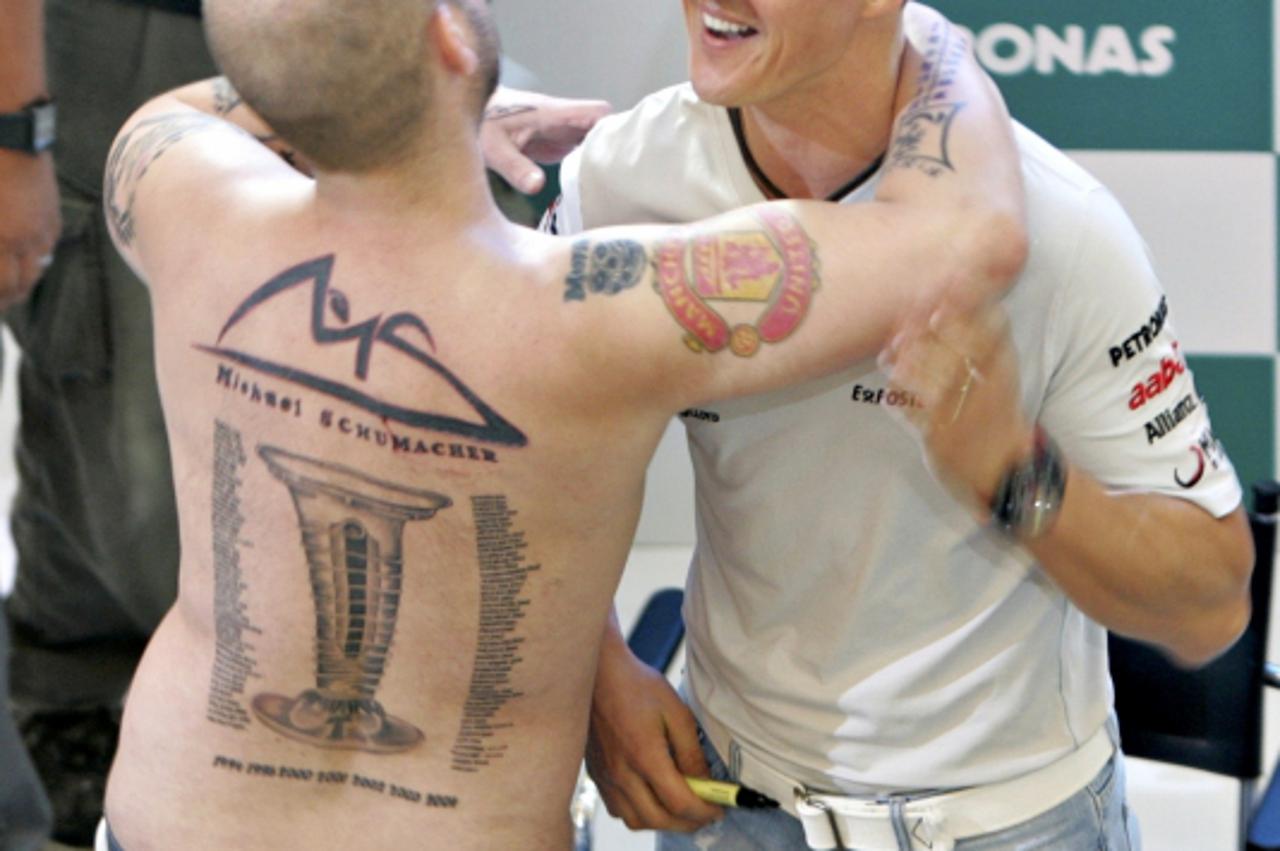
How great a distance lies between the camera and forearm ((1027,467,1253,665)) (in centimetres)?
107

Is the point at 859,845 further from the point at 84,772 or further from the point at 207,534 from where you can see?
the point at 84,772

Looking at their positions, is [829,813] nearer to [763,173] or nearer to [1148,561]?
[1148,561]

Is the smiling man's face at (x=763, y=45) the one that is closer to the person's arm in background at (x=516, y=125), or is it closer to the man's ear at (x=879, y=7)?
the man's ear at (x=879, y=7)

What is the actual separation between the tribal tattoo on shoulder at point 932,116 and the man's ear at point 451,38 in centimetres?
29

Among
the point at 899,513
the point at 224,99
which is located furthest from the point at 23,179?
the point at 899,513

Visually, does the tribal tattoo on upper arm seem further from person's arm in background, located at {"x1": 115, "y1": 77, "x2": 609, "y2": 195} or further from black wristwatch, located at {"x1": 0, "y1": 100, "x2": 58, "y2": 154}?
black wristwatch, located at {"x1": 0, "y1": 100, "x2": 58, "y2": 154}

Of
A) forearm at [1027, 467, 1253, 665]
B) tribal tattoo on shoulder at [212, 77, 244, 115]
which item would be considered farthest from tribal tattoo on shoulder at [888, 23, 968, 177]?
tribal tattoo on shoulder at [212, 77, 244, 115]

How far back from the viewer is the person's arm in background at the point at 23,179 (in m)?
1.71

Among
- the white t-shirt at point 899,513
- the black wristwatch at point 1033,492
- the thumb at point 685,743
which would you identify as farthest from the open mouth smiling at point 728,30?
the thumb at point 685,743

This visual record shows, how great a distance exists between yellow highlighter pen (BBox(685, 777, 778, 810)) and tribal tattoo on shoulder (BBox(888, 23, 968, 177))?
20.8 inches

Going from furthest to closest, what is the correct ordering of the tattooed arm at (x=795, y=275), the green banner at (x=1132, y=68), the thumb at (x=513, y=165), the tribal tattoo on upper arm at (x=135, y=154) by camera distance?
1. the green banner at (x=1132, y=68)
2. the thumb at (x=513, y=165)
3. the tribal tattoo on upper arm at (x=135, y=154)
4. the tattooed arm at (x=795, y=275)

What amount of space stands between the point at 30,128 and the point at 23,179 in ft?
0.19

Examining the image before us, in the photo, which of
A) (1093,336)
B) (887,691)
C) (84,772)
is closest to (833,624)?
(887,691)

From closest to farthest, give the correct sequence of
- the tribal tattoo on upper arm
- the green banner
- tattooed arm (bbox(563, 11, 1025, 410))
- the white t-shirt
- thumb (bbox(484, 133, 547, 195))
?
1. tattooed arm (bbox(563, 11, 1025, 410))
2. the white t-shirt
3. the tribal tattoo on upper arm
4. thumb (bbox(484, 133, 547, 195))
5. the green banner
